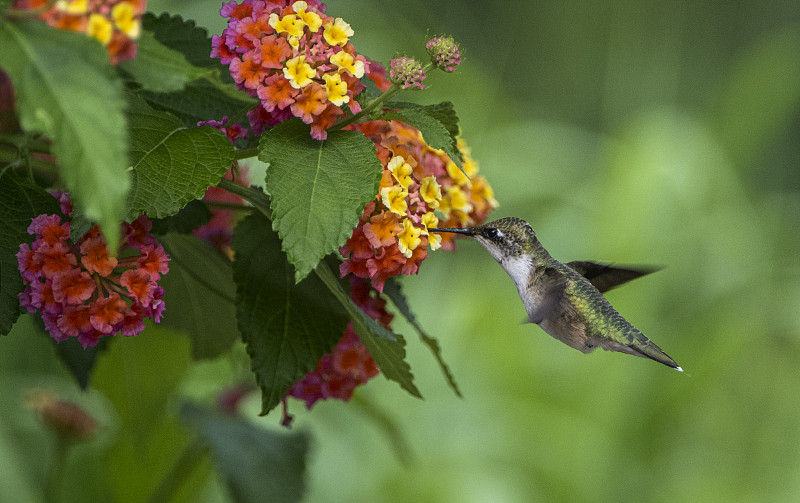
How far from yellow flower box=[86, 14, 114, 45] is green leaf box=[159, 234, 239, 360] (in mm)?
261

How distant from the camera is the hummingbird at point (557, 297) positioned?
2.21ft

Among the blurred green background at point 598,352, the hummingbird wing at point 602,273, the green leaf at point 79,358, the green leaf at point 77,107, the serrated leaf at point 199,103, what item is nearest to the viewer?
the green leaf at point 77,107

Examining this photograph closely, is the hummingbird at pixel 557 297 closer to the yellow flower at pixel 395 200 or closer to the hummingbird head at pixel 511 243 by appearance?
the hummingbird head at pixel 511 243

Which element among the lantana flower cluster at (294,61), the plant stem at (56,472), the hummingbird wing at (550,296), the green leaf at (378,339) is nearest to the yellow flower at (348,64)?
the lantana flower cluster at (294,61)

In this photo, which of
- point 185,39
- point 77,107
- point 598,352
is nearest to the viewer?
point 77,107

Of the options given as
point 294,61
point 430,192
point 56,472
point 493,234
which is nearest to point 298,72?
point 294,61

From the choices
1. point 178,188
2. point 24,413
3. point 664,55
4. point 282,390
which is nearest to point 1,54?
point 178,188

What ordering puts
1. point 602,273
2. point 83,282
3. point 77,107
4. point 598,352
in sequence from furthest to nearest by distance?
point 598,352, point 602,273, point 83,282, point 77,107

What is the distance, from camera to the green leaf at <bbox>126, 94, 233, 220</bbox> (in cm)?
46

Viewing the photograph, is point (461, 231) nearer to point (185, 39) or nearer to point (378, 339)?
point (378, 339)

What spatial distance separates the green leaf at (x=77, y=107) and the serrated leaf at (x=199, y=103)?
20 centimetres

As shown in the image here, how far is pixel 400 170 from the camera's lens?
0.53m

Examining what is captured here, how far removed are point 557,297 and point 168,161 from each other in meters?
0.33

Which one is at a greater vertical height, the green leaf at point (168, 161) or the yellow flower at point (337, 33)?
the yellow flower at point (337, 33)
